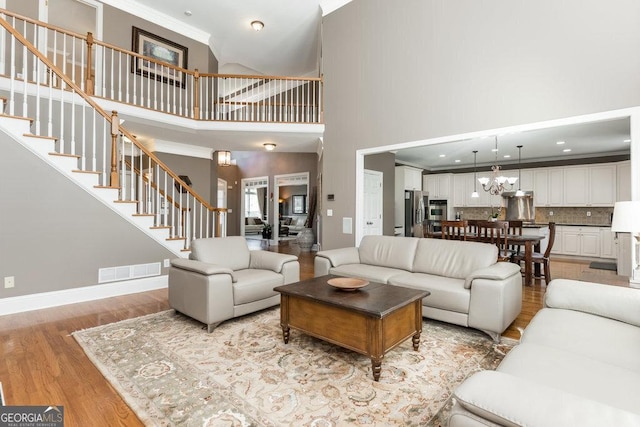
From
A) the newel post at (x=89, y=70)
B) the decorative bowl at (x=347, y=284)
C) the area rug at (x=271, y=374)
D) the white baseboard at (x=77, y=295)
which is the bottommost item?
the area rug at (x=271, y=374)

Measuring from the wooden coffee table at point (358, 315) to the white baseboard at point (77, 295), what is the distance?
9.27 ft

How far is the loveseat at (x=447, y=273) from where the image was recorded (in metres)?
2.79

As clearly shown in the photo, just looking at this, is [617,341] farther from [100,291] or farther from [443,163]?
[443,163]

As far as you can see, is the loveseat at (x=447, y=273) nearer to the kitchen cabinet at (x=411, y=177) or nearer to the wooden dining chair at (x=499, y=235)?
the wooden dining chair at (x=499, y=235)

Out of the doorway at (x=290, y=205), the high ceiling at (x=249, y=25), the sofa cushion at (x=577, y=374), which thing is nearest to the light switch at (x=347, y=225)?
the sofa cushion at (x=577, y=374)

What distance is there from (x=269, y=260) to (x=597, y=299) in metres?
3.01

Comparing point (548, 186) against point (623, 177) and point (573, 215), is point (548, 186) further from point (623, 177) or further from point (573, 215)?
point (623, 177)

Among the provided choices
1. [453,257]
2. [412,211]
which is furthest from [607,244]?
[453,257]

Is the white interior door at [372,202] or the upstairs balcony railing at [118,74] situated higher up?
the upstairs balcony railing at [118,74]

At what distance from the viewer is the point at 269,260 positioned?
378cm

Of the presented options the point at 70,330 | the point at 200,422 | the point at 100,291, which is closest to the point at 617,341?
the point at 200,422

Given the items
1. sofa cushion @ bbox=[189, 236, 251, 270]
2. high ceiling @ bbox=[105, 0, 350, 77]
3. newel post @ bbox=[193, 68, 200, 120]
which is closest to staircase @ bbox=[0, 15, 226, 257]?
sofa cushion @ bbox=[189, 236, 251, 270]

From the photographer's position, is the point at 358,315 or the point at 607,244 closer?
the point at 358,315

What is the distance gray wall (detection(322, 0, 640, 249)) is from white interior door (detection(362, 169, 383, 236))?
1.20 m
